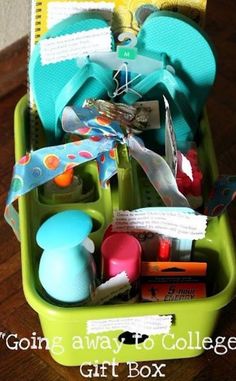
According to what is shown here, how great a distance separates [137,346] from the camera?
2.48 ft

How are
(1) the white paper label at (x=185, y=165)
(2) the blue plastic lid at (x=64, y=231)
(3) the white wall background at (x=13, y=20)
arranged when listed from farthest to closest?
(3) the white wall background at (x=13, y=20), (1) the white paper label at (x=185, y=165), (2) the blue plastic lid at (x=64, y=231)

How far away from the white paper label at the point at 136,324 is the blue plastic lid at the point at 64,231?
94mm

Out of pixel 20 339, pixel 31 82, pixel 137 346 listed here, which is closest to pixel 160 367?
pixel 137 346

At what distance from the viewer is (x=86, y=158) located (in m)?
0.76

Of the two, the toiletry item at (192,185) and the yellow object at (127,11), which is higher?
the yellow object at (127,11)

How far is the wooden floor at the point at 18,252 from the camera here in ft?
2.60

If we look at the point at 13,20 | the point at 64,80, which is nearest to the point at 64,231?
the point at 64,80

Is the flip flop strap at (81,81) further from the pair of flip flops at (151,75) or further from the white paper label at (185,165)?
the white paper label at (185,165)

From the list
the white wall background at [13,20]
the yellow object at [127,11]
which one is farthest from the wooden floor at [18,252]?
the yellow object at [127,11]

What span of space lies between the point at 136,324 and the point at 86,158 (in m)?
0.19

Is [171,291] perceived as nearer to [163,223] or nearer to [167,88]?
[163,223]

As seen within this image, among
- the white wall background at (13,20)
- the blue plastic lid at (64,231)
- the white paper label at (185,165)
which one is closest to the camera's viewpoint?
the blue plastic lid at (64,231)

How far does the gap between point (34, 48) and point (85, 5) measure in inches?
3.2

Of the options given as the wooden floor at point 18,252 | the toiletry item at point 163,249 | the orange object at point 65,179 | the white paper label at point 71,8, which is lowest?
the wooden floor at point 18,252
